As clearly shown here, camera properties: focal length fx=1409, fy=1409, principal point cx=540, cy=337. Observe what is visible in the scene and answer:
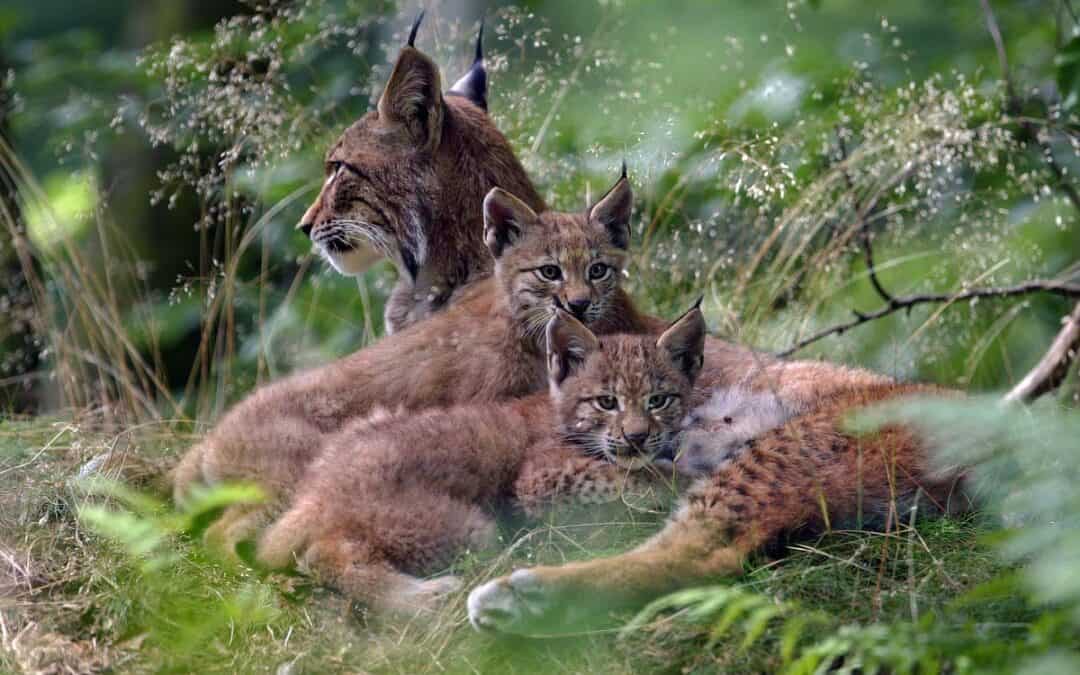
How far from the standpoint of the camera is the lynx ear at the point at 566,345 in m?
4.55

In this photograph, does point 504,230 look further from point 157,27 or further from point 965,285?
point 157,27

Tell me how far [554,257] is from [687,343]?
57 cm

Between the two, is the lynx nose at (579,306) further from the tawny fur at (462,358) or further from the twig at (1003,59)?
the twig at (1003,59)

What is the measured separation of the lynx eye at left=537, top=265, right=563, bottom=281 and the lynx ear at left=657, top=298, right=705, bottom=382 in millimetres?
469

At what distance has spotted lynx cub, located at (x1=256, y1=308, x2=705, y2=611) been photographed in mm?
3854

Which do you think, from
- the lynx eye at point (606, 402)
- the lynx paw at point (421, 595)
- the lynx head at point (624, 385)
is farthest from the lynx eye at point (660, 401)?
the lynx paw at point (421, 595)

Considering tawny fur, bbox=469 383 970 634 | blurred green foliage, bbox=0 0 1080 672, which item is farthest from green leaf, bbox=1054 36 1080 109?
tawny fur, bbox=469 383 970 634

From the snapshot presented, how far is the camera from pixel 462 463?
4145 millimetres

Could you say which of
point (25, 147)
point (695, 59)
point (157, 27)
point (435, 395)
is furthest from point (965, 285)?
point (25, 147)

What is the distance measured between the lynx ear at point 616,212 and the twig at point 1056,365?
1904mm

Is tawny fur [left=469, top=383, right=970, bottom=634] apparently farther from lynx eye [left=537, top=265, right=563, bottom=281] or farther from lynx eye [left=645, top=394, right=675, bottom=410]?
lynx eye [left=537, top=265, right=563, bottom=281]

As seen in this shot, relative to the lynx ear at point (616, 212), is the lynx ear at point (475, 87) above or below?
above

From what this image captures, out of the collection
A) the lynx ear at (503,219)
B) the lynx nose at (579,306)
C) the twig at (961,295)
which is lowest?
the twig at (961,295)

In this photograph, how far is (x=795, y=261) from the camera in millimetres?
6676
